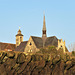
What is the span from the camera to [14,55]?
23500 mm

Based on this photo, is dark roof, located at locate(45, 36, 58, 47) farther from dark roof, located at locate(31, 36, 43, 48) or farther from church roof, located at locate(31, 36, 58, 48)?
dark roof, located at locate(31, 36, 43, 48)

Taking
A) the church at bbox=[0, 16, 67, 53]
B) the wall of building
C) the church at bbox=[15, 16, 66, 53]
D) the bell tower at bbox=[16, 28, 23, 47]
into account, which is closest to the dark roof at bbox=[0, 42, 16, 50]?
the bell tower at bbox=[16, 28, 23, 47]

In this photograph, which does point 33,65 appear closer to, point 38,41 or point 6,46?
point 38,41

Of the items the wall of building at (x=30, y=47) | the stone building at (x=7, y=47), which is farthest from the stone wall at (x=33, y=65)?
the stone building at (x=7, y=47)

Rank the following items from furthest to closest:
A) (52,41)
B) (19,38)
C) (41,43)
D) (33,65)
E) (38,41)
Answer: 1. (19,38)
2. (38,41)
3. (41,43)
4. (52,41)
5. (33,65)

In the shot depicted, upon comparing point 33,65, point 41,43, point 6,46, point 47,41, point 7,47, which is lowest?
point 33,65

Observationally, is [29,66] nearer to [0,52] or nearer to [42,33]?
[0,52]

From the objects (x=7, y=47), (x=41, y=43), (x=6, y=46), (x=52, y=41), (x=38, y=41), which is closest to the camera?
(x=52, y=41)

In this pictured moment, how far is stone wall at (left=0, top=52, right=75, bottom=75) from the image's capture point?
75.7 ft

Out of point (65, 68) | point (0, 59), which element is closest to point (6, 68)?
point (0, 59)

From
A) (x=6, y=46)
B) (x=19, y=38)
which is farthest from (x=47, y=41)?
(x=6, y=46)

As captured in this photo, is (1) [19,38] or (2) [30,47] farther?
(1) [19,38]

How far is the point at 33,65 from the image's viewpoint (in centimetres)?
2381

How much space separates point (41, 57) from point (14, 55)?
3624mm
